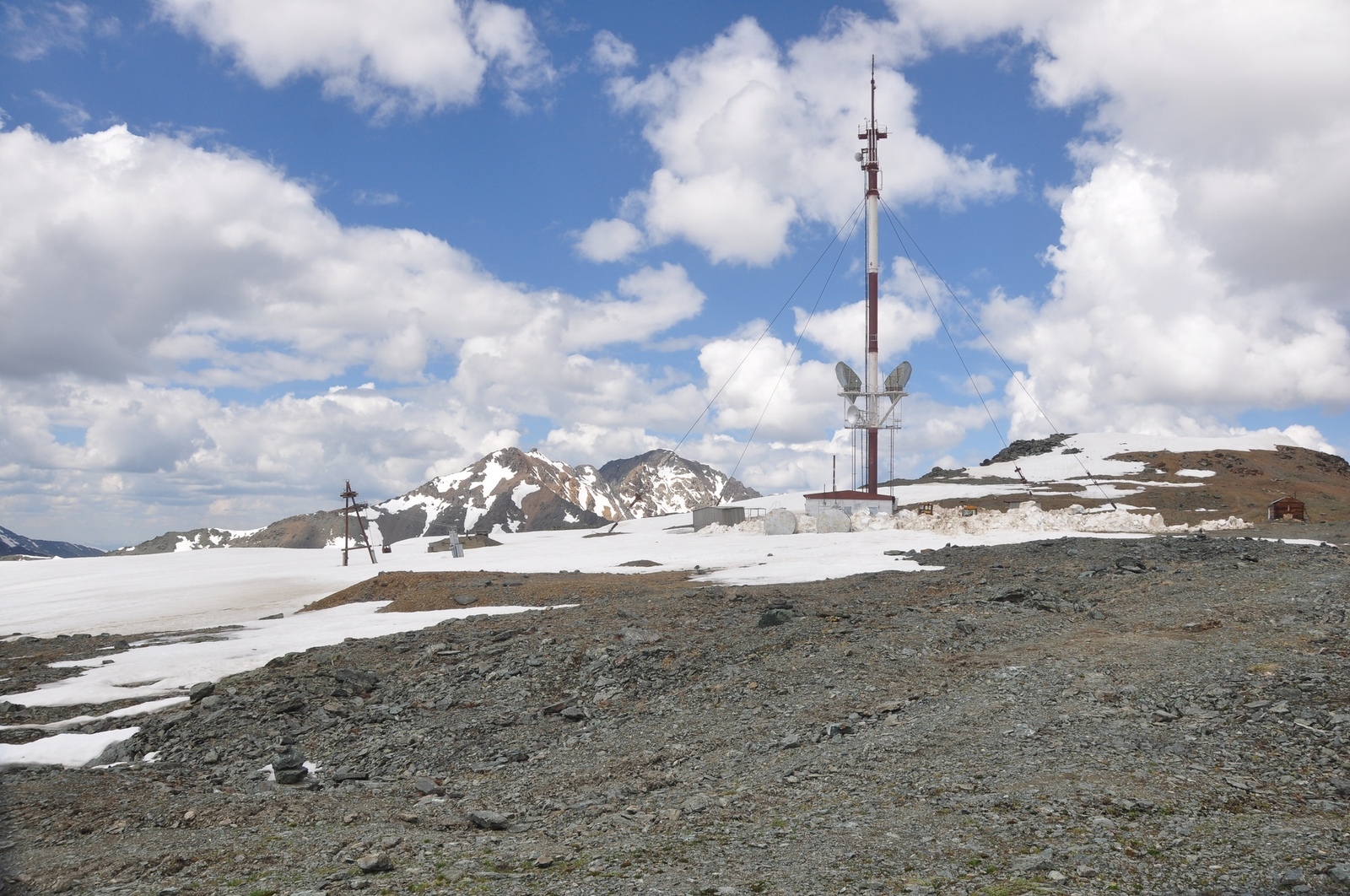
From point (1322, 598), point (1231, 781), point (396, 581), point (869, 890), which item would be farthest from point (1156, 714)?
point (396, 581)

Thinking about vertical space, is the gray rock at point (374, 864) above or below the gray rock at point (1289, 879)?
below

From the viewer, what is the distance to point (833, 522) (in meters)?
46.7

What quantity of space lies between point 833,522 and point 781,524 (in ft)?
11.3

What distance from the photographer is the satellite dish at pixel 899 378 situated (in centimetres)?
6469

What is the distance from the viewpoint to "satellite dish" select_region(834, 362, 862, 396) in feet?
218

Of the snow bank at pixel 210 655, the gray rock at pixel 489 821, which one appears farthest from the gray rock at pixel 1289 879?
the snow bank at pixel 210 655

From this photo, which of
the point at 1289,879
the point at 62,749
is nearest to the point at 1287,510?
the point at 1289,879

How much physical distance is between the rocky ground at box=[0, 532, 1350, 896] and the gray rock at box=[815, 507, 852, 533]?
28.8 meters

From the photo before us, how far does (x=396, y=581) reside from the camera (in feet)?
95.0

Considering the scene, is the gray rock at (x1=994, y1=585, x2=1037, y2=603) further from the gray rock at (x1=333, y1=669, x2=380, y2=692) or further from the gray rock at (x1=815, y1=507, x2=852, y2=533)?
the gray rock at (x1=815, y1=507, x2=852, y2=533)

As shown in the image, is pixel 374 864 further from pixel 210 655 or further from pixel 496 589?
pixel 496 589

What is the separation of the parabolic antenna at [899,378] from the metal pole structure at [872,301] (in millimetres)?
974

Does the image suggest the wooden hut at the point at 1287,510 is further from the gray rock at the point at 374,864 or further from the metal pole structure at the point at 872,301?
the gray rock at the point at 374,864

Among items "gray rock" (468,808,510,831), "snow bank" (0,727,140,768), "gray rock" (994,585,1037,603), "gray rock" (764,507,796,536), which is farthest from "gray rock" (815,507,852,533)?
"gray rock" (468,808,510,831)
